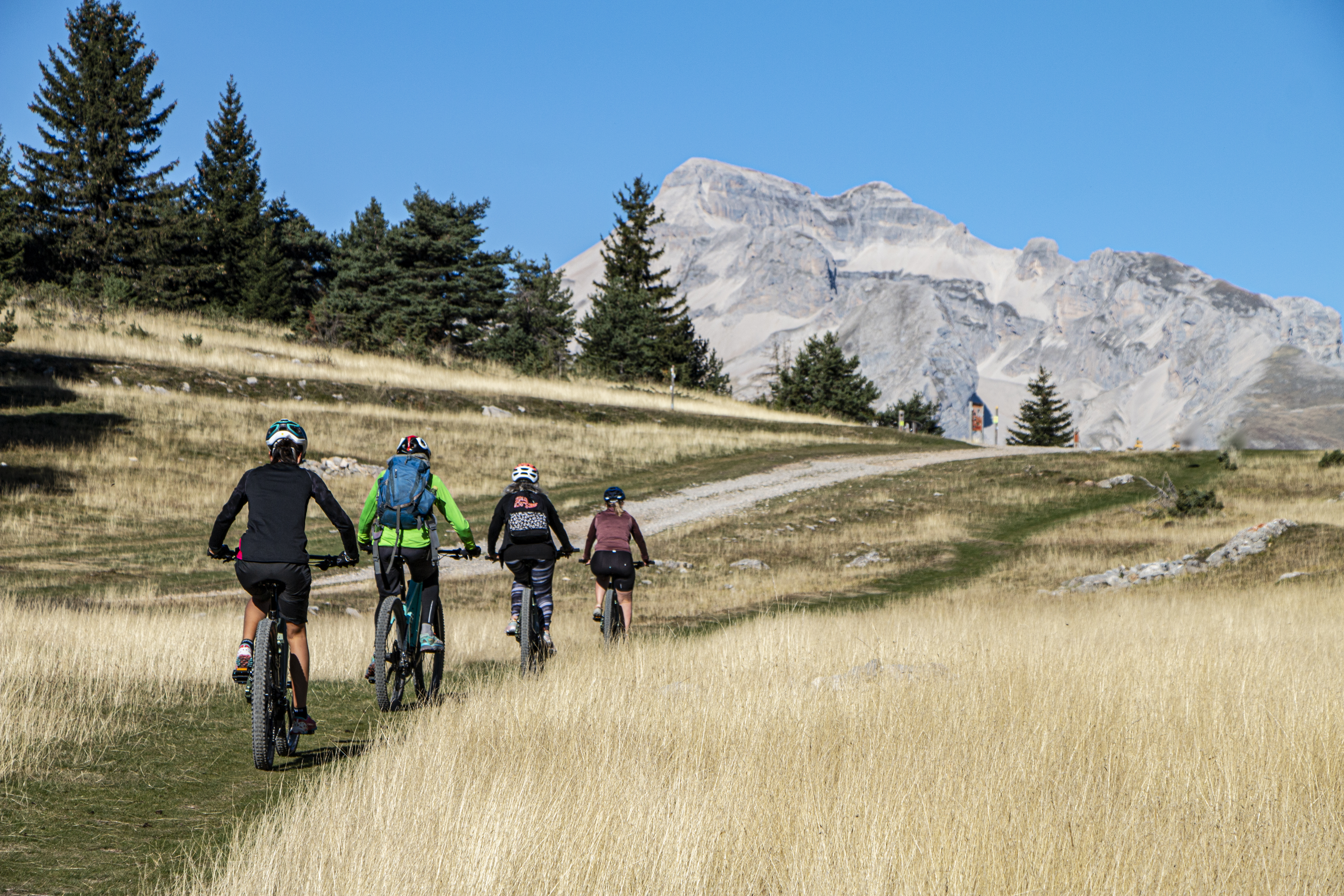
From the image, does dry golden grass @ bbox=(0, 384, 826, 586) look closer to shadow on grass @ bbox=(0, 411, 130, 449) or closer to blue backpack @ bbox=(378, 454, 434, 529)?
shadow on grass @ bbox=(0, 411, 130, 449)

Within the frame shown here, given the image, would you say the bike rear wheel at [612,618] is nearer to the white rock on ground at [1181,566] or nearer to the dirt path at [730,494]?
the dirt path at [730,494]

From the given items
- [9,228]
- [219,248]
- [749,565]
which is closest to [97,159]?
[219,248]

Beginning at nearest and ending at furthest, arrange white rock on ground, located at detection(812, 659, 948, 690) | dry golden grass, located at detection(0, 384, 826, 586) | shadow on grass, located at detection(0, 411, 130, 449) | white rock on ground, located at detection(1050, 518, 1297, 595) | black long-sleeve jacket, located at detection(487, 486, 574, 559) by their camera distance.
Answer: white rock on ground, located at detection(812, 659, 948, 690)
black long-sleeve jacket, located at detection(487, 486, 574, 559)
white rock on ground, located at detection(1050, 518, 1297, 595)
dry golden grass, located at detection(0, 384, 826, 586)
shadow on grass, located at detection(0, 411, 130, 449)

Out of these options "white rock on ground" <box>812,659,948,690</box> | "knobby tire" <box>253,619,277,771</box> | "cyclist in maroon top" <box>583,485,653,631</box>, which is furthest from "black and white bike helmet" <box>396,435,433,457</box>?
"white rock on ground" <box>812,659,948,690</box>

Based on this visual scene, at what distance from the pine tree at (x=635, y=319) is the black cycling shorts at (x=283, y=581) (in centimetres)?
6437

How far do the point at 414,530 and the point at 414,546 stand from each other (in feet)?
0.44

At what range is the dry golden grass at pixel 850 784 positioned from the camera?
4746mm

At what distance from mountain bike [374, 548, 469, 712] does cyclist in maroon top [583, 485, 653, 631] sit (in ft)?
8.61

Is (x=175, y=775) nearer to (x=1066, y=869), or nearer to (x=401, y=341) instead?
(x=1066, y=869)

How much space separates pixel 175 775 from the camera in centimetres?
692

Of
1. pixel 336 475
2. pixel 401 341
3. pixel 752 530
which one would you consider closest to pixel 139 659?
pixel 752 530

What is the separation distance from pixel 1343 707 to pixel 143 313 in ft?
166

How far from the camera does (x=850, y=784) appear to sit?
20.1 ft

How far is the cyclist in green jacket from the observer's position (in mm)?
8883
